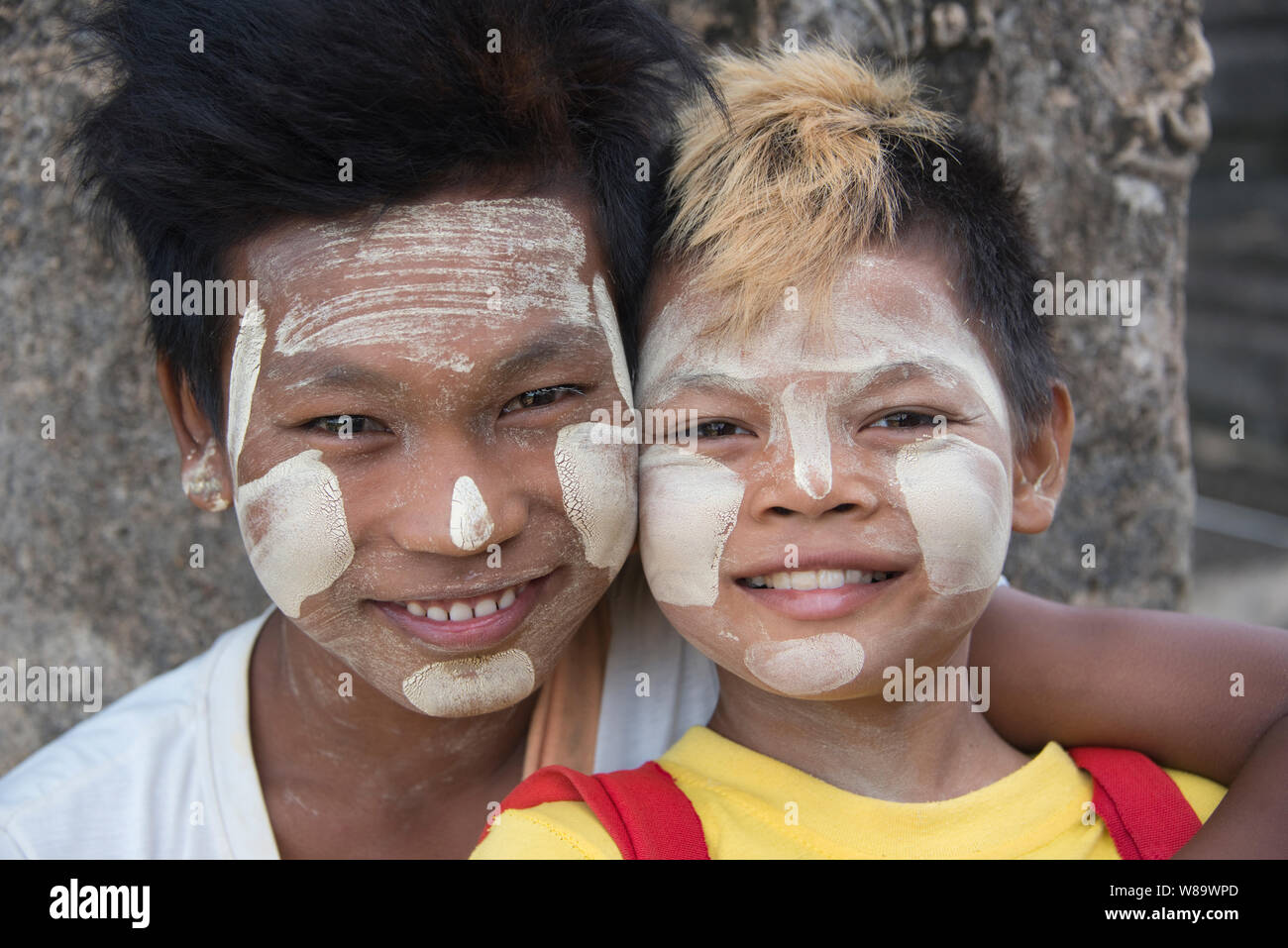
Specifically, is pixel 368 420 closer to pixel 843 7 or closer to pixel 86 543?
pixel 86 543

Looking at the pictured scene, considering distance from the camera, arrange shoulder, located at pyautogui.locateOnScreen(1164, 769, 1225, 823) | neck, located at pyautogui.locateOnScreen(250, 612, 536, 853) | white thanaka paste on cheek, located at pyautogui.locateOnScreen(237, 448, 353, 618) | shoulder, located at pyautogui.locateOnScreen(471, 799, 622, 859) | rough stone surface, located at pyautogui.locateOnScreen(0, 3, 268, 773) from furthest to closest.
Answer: rough stone surface, located at pyautogui.locateOnScreen(0, 3, 268, 773), neck, located at pyautogui.locateOnScreen(250, 612, 536, 853), shoulder, located at pyautogui.locateOnScreen(1164, 769, 1225, 823), white thanaka paste on cheek, located at pyautogui.locateOnScreen(237, 448, 353, 618), shoulder, located at pyautogui.locateOnScreen(471, 799, 622, 859)

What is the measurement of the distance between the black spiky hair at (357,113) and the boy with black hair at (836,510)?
0.40 ft

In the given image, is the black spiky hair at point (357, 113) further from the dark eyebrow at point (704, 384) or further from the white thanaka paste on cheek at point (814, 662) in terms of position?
the white thanaka paste on cheek at point (814, 662)

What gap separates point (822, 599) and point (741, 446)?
0.22m

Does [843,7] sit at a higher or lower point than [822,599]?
higher

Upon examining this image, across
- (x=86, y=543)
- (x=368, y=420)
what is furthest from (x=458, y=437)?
(x=86, y=543)

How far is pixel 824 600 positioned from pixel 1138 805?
1.88 ft

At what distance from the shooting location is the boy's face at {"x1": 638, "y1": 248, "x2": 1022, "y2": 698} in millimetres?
1494

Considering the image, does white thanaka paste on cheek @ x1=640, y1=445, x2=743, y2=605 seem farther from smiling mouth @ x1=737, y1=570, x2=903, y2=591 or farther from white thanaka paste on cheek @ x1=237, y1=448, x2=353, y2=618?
white thanaka paste on cheek @ x1=237, y1=448, x2=353, y2=618

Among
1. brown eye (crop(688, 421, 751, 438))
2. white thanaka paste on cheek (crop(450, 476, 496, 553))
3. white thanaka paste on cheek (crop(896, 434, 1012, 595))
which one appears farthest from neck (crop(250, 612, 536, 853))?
white thanaka paste on cheek (crop(896, 434, 1012, 595))

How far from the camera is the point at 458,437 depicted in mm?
1512

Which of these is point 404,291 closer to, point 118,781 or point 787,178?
point 787,178

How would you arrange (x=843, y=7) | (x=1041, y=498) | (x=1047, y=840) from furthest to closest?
(x=843, y=7) < (x=1041, y=498) < (x=1047, y=840)

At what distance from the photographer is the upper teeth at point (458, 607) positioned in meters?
1.60
